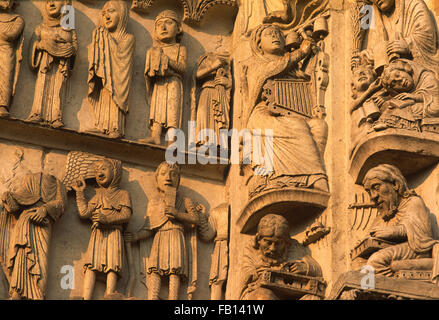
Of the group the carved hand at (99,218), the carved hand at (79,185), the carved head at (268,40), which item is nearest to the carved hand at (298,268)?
the carved hand at (99,218)

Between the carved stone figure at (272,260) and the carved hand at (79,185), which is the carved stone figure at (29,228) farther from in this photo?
the carved stone figure at (272,260)

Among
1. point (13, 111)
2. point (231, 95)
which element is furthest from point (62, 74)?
point (231, 95)

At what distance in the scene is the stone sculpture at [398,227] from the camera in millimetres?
12180

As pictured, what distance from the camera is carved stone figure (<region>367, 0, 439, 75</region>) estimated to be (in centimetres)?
1319

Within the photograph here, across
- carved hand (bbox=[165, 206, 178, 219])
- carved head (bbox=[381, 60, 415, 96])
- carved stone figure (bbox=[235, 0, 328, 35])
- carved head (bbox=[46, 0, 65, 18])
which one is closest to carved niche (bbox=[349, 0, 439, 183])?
carved head (bbox=[381, 60, 415, 96])

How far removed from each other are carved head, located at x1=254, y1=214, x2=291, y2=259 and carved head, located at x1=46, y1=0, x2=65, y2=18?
3222 mm

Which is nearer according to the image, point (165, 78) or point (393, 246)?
point (393, 246)

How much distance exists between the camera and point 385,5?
13750mm

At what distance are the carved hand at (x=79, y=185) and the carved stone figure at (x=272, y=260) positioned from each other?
176 cm

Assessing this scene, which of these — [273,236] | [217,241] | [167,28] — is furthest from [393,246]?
[167,28]

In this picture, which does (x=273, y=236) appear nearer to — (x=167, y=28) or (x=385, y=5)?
(x=385, y=5)

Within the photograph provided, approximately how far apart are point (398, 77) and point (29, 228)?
3.63 meters

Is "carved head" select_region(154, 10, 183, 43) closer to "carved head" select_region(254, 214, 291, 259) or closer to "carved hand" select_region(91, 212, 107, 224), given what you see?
"carved hand" select_region(91, 212, 107, 224)

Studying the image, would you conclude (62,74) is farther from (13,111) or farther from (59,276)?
(59,276)
